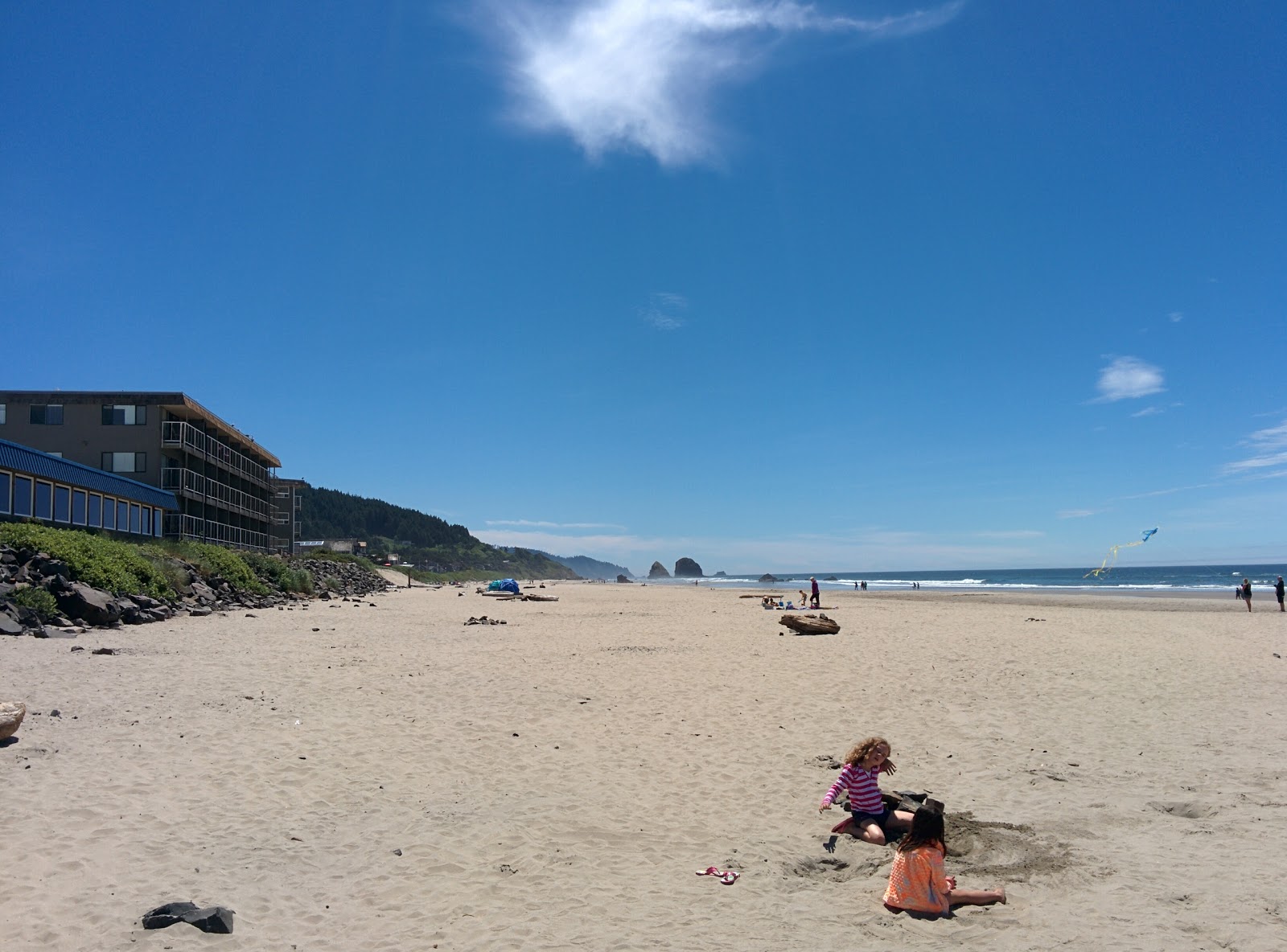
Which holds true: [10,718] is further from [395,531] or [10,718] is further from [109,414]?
[395,531]

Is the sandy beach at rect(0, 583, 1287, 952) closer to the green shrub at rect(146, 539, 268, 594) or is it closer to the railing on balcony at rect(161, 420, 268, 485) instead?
the green shrub at rect(146, 539, 268, 594)

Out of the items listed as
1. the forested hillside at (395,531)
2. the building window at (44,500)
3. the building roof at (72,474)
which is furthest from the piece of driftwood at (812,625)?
the forested hillside at (395,531)

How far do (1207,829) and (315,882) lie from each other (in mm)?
7800

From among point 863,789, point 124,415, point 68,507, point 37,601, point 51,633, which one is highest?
point 124,415

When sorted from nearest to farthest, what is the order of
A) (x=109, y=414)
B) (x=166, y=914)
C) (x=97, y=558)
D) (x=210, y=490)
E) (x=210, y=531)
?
1. (x=166, y=914)
2. (x=97, y=558)
3. (x=109, y=414)
4. (x=210, y=531)
5. (x=210, y=490)

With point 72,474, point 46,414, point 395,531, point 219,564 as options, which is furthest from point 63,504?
point 395,531

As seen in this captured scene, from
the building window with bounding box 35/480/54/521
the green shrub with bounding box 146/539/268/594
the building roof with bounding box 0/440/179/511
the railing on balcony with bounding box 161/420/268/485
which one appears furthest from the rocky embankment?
the railing on balcony with bounding box 161/420/268/485

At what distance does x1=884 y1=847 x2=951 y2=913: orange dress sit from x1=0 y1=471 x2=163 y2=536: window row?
28.7 meters

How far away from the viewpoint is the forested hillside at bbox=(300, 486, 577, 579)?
156m

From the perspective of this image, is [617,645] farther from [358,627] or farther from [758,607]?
[758,607]

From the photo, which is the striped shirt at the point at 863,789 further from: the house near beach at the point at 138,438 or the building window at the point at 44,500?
the house near beach at the point at 138,438

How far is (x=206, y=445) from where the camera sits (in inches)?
1957

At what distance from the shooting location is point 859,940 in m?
5.46

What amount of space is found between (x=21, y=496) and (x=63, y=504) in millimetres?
2863
